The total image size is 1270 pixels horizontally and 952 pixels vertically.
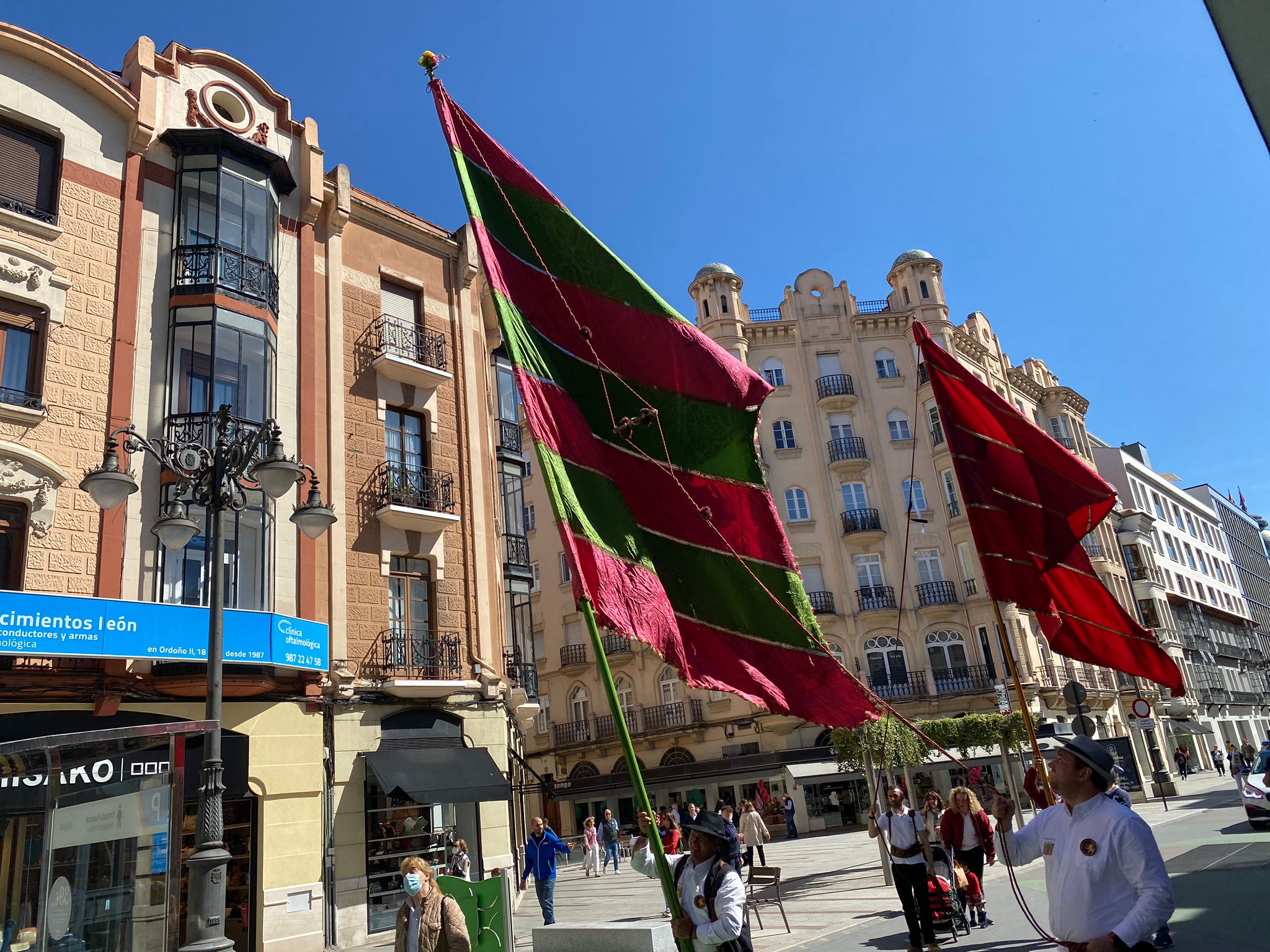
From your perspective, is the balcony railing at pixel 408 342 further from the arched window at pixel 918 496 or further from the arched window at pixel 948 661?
the arched window at pixel 948 661

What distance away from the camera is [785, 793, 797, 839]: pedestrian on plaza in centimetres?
3288

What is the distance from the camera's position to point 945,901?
9.88 m

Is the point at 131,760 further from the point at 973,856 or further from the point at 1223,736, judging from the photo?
the point at 1223,736

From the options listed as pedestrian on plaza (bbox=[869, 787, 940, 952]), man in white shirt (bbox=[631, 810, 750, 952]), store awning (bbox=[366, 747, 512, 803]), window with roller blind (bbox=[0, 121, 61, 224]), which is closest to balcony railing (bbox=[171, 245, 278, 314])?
window with roller blind (bbox=[0, 121, 61, 224])

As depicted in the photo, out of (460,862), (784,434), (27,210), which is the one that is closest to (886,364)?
(784,434)

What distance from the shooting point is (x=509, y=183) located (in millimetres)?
5547

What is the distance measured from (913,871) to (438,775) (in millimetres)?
9941

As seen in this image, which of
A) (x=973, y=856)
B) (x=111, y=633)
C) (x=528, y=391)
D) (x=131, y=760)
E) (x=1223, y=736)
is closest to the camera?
(x=528, y=391)

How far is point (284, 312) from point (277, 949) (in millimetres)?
11519

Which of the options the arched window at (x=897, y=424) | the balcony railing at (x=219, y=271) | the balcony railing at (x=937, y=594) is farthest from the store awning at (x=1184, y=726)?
the balcony railing at (x=219, y=271)

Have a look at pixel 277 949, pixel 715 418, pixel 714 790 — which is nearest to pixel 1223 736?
pixel 714 790

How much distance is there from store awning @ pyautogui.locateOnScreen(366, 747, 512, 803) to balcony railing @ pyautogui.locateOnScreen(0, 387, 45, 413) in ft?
26.5

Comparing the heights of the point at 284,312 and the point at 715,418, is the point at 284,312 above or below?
above

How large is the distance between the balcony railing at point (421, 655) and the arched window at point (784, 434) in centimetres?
2476
